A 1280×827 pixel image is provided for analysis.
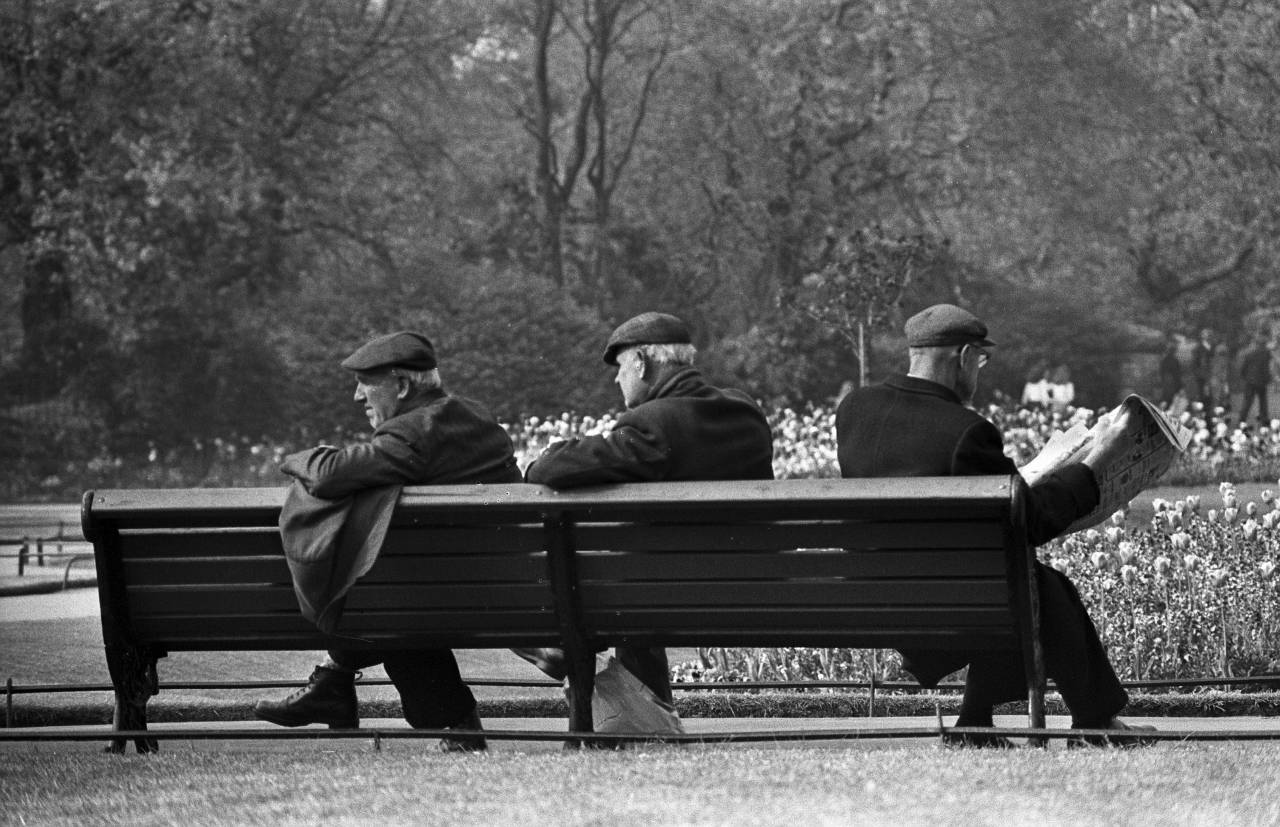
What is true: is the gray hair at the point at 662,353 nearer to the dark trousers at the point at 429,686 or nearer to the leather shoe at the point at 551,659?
the leather shoe at the point at 551,659

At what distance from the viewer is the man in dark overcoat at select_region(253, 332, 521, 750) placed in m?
5.70

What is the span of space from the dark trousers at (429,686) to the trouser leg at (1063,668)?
4.72 feet

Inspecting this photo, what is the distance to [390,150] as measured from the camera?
3069 cm

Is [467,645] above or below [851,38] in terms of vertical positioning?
below

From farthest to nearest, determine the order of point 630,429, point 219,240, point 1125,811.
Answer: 1. point 219,240
2. point 630,429
3. point 1125,811

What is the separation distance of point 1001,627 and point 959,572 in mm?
195

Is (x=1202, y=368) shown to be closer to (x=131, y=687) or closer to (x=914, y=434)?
(x=914, y=434)

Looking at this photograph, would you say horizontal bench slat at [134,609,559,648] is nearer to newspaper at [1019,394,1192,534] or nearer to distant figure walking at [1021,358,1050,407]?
newspaper at [1019,394,1192,534]

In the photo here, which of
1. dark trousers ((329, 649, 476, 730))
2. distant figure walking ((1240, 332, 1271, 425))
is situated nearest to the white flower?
dark trousers ((329, 649, 476, 730))

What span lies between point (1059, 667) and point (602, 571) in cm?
124

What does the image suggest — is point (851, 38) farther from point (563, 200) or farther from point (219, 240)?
point (219, 240)

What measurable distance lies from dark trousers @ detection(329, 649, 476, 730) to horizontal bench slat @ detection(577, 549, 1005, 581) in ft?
2.19

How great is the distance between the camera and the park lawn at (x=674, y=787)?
437 centimetres

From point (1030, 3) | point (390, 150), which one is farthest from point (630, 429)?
point (1030, 3)
